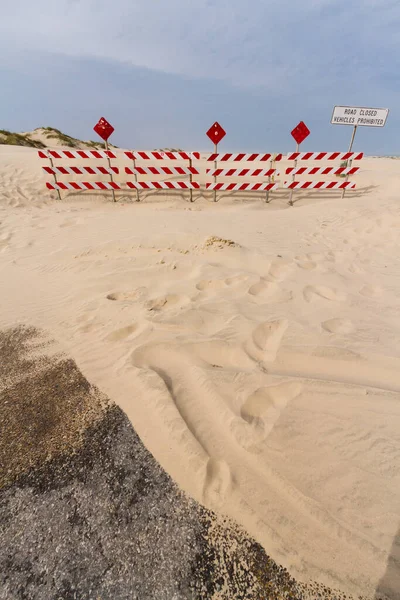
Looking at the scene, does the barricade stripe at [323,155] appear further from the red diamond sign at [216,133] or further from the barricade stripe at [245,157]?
the red diamond sign at [216,133]

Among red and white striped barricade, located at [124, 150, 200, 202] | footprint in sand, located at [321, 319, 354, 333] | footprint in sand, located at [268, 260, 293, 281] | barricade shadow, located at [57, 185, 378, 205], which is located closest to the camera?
footprint in sand, located at [321, 319, 354, 333]

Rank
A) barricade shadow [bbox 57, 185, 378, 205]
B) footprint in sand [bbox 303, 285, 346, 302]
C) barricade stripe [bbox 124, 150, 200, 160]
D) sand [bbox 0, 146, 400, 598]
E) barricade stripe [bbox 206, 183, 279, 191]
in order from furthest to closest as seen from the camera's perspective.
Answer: barricade shadow [bbox 57, 185, 378, 205]
barricade stripe [bbox 206, 183, 279, 191]
barricade stripe [bbox 124, 150, 200, 160]
footprint in sand [bbox 303, 285, 346, 302]
sand [bbox 0, 146, 400, 598]

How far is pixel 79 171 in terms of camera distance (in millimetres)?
8695

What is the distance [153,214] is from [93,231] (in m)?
1.83

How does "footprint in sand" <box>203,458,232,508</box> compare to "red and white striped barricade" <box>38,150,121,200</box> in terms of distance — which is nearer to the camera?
"footprint in sand" <box>203,458,232,508</box>

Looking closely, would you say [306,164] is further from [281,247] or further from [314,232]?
[281,247]

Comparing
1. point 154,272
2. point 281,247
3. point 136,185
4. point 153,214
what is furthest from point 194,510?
point 136,185

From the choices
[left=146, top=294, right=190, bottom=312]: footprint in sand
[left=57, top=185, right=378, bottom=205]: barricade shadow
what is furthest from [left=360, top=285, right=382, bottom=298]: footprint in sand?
[left=57, top=185, right=378, bottom=205]: barricade shadow

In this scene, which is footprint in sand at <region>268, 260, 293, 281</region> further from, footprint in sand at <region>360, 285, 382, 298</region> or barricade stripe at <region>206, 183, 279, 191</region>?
barricade stripe at <region>206, 183, 279, 191</region>

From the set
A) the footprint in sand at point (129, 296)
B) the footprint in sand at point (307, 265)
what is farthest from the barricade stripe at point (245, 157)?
the footprint in sand at point (129, 296)

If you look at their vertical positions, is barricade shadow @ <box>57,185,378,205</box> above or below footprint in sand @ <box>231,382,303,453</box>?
above

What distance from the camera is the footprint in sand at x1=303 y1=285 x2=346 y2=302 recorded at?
3.20 meters

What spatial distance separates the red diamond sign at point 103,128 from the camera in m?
8.59

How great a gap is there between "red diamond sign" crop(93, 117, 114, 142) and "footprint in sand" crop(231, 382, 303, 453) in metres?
9.46
